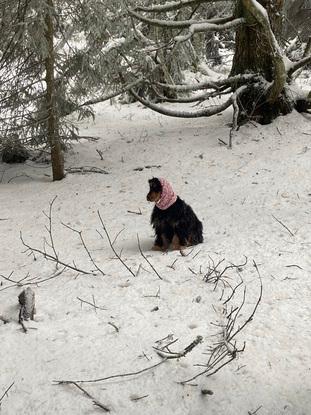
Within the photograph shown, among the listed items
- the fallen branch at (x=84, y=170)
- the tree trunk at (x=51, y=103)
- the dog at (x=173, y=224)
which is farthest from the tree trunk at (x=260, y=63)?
the dog at (x=173, y=224)

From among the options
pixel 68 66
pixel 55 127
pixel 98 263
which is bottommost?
pixel 98 263

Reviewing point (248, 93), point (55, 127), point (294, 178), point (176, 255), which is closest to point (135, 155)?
point (55, 127)

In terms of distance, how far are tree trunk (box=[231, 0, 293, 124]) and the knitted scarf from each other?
18.1 ft

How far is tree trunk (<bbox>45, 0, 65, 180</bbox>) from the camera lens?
8.27 metres

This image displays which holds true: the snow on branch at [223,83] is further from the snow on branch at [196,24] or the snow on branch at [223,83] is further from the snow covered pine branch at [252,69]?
the snow on branch at [196,24]

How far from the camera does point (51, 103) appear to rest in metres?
8.59

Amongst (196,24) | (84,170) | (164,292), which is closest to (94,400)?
(164,292)

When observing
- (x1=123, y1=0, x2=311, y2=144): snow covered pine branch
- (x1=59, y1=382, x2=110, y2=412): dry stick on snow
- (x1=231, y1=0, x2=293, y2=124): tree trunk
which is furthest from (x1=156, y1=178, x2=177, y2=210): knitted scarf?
(x1=231, y1=0, x2=293, y2=124): tree trunk

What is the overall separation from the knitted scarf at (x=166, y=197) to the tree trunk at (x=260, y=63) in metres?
5.52

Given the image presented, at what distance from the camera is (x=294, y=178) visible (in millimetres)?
7777

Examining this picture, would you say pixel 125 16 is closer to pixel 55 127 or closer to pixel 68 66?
pixel 68 66

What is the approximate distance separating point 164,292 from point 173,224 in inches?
53.2

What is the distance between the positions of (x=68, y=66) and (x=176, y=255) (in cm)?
519

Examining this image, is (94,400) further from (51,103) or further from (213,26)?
(213,26)
